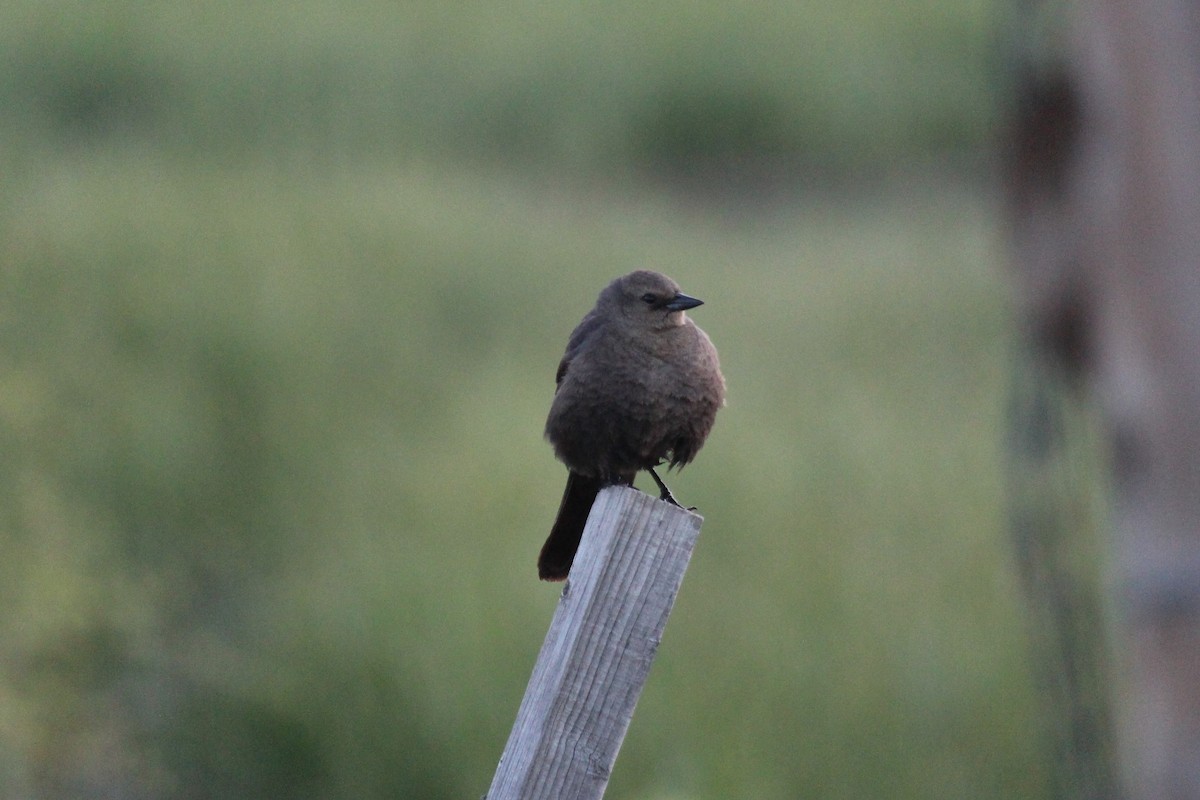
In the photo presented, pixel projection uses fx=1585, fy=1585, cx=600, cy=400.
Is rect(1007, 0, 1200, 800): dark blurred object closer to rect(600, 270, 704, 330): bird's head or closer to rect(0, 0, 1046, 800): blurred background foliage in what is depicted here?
rect(600, 270, 704, 330): bird's head

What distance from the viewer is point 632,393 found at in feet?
11.9

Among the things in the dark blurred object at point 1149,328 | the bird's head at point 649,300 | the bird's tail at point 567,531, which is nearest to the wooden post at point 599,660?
the dark blurred object at point 1149,328

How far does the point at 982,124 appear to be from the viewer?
1281cm

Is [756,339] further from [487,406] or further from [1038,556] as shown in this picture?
[1038,556]

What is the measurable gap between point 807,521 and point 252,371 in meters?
2.79

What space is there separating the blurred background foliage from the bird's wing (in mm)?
1570

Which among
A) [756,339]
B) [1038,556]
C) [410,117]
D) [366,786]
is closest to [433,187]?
[410,117]

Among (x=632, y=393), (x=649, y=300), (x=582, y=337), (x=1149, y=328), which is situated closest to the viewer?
(x=1149, y=328)

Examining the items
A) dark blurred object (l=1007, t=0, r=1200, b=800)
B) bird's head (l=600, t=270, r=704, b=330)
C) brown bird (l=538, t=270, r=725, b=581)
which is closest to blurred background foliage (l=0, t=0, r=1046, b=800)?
brown bird (l=538, t=270, r=725, b=581)

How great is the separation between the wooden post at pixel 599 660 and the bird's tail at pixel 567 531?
149 cm

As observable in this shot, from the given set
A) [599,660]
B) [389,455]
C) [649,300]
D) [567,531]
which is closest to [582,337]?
[649,300]

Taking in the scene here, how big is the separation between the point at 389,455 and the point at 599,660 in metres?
5.52

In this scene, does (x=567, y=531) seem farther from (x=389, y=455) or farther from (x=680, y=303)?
(x=389, y=455)

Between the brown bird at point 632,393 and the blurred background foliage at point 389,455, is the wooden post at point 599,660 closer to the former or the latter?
the brown bird at point 632,393
